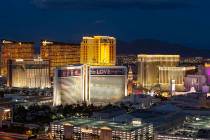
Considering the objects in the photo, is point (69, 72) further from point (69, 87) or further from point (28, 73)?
point (28, 73)

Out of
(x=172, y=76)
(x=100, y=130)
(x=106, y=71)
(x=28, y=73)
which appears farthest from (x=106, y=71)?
(x=100, y=130)

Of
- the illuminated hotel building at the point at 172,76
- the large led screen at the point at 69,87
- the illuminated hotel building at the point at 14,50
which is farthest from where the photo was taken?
the illuminated hotel building at the point at 14,50

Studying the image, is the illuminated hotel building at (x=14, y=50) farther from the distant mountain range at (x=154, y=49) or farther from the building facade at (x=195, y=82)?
the distant mountain range at (x=154, y=49)

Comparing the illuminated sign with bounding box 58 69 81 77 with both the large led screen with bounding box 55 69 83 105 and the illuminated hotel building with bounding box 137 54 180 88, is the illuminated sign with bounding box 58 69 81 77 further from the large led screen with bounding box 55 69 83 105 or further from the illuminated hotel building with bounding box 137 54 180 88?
the illuminated hotel building with bounding box 137 54 180 88

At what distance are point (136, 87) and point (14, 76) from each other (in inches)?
555

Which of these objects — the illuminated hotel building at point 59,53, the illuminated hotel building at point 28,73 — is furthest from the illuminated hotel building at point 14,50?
the illuminated hotel building at point 28,73

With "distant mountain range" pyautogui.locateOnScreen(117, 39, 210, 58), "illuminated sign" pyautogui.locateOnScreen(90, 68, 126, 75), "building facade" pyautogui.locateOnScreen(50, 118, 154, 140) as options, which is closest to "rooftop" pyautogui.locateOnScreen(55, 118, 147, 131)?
"building facade" pyautogui.locateOnScreen(50, 118, 154, 140)

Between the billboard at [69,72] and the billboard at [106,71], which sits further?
the billboard at [106,71]

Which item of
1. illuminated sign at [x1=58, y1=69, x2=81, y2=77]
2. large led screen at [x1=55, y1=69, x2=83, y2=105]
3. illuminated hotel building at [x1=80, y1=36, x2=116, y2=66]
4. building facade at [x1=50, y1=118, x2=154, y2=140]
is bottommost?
building facade at [x1=50, y1=118, x2=154, y2=140]

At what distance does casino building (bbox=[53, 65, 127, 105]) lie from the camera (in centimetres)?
4588

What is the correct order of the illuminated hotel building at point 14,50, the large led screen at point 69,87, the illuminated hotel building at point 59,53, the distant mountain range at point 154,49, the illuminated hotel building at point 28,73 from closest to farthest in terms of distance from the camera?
the large led screen at point 69,87 → the illuminated hotel building at point 28,73 → the illuminated hotel building at point 59,53 → the illuminated hotel building at point 14,50 → the distant mountain range at point 154,49

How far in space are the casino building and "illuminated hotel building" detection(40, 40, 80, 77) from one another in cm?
1703

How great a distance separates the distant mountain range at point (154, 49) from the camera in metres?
120

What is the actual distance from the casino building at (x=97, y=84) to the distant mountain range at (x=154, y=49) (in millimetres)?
71230
